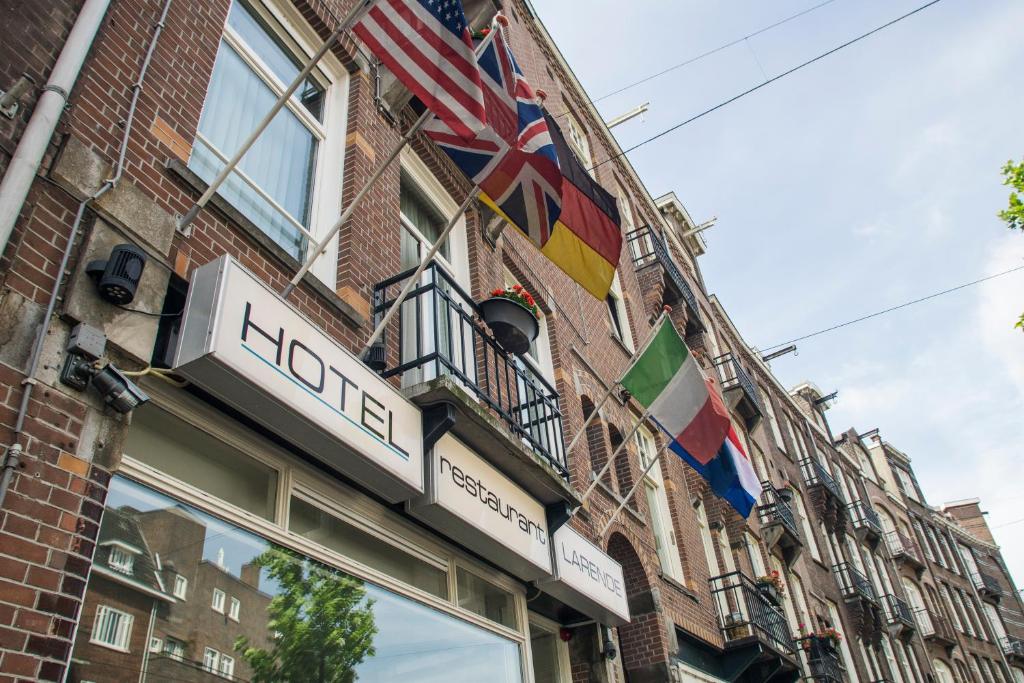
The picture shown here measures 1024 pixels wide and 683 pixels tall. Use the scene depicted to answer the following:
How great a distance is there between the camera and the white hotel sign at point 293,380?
4.27 metres

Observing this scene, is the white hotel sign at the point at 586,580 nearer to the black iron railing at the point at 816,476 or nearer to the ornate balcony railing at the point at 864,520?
the black iron railing at the point at 816,476

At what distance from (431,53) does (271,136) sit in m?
1.85

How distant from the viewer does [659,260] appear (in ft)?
62.1

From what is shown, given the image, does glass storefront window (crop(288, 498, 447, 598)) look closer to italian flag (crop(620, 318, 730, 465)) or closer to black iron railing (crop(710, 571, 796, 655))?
italian flag (crop(620, 318, 730, 465))

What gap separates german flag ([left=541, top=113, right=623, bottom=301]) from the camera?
7742 mm

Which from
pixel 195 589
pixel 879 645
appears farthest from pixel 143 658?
pixel 879 645

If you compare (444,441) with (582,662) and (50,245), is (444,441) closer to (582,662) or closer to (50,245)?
(50,245)

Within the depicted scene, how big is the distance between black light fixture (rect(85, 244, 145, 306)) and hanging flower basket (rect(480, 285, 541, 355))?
12.9 feet

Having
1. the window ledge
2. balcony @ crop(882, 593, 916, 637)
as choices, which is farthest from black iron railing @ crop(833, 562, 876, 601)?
the window ledge

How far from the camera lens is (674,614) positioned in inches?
463

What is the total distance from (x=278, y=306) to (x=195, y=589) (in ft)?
5.51

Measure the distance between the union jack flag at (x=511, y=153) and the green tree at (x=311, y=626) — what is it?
351cm

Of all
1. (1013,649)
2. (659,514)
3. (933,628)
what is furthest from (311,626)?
(1013,649)

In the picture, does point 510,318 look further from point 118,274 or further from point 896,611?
point 896,611
